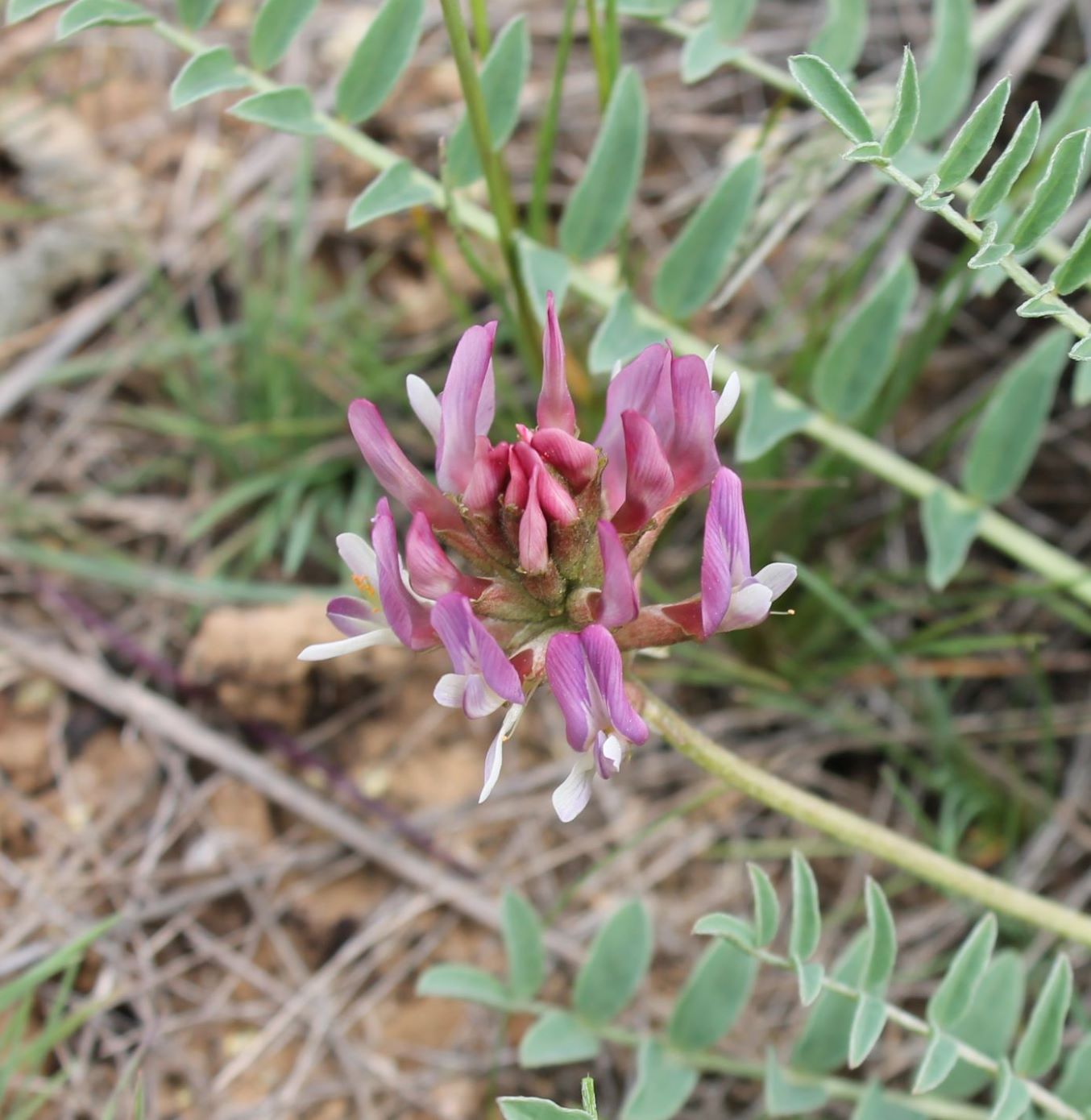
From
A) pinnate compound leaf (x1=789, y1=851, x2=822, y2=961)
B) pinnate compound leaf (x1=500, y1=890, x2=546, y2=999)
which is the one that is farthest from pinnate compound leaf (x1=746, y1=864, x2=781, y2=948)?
pinnate compound leaf (x1=500, y1=890, x2=546, y2=999)

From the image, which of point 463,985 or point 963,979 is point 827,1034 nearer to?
point 963,979

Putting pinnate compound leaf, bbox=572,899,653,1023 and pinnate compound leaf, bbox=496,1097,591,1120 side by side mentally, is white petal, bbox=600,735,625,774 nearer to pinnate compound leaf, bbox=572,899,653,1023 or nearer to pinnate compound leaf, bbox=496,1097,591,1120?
pinnate compound leaf, bbox=496,1097,591,1120

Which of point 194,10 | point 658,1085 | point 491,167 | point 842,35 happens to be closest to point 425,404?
point 491,167

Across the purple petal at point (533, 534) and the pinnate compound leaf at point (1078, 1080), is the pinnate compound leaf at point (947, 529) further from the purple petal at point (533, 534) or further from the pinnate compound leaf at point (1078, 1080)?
the purple petal at point (533, 534)

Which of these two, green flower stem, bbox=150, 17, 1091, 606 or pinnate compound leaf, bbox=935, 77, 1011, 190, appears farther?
green flower stem, bbox=150, 17, 1091, 606

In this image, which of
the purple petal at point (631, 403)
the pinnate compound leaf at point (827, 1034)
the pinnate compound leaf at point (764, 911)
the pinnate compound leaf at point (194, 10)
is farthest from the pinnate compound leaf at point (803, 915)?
the pinnate compound leaf at point (194, 10)

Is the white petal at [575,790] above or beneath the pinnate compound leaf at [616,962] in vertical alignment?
above
